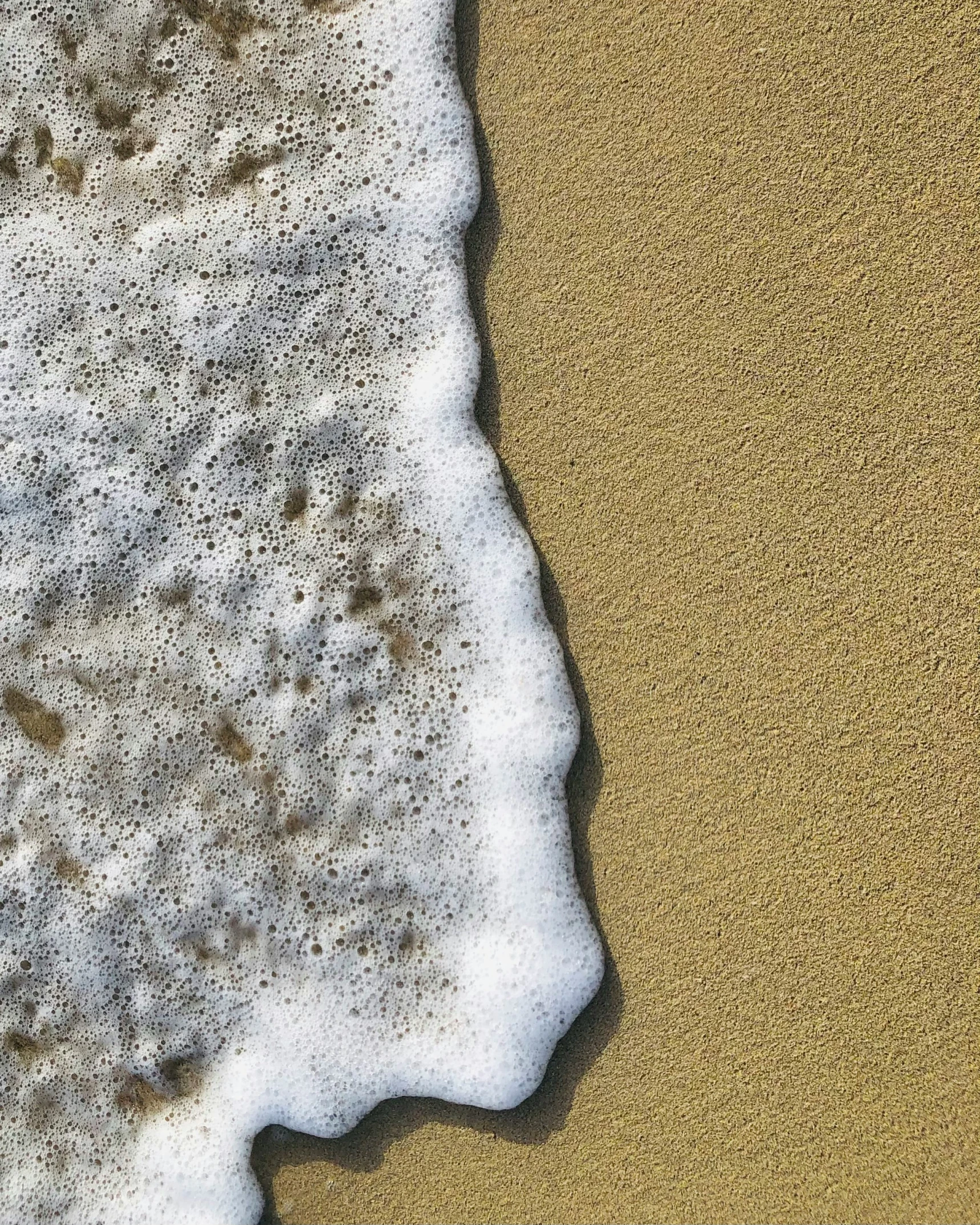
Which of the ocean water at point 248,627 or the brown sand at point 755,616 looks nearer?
the brown sand at point 755,616

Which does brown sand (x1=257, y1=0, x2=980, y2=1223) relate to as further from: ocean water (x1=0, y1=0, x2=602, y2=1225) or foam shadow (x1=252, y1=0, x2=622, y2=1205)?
ocean water (x1=0, y1=0, x2=602, y2=1225)

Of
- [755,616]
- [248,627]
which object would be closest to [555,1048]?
[755,616]

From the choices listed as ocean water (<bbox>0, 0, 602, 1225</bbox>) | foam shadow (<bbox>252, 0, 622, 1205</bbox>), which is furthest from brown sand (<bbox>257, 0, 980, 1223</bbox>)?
ocean water (<bbox>0, 0, 602, 1225</bbox>)

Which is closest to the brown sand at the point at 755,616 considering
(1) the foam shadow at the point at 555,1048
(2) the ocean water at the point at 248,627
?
(1) the foam shadow at the point at 555,1048

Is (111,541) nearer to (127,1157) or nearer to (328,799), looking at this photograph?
(328,799)

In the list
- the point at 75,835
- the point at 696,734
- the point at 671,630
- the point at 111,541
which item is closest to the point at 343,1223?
the point at 75,835

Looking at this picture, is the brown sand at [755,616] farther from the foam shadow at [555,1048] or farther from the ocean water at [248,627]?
the ocean water at [248,627]
